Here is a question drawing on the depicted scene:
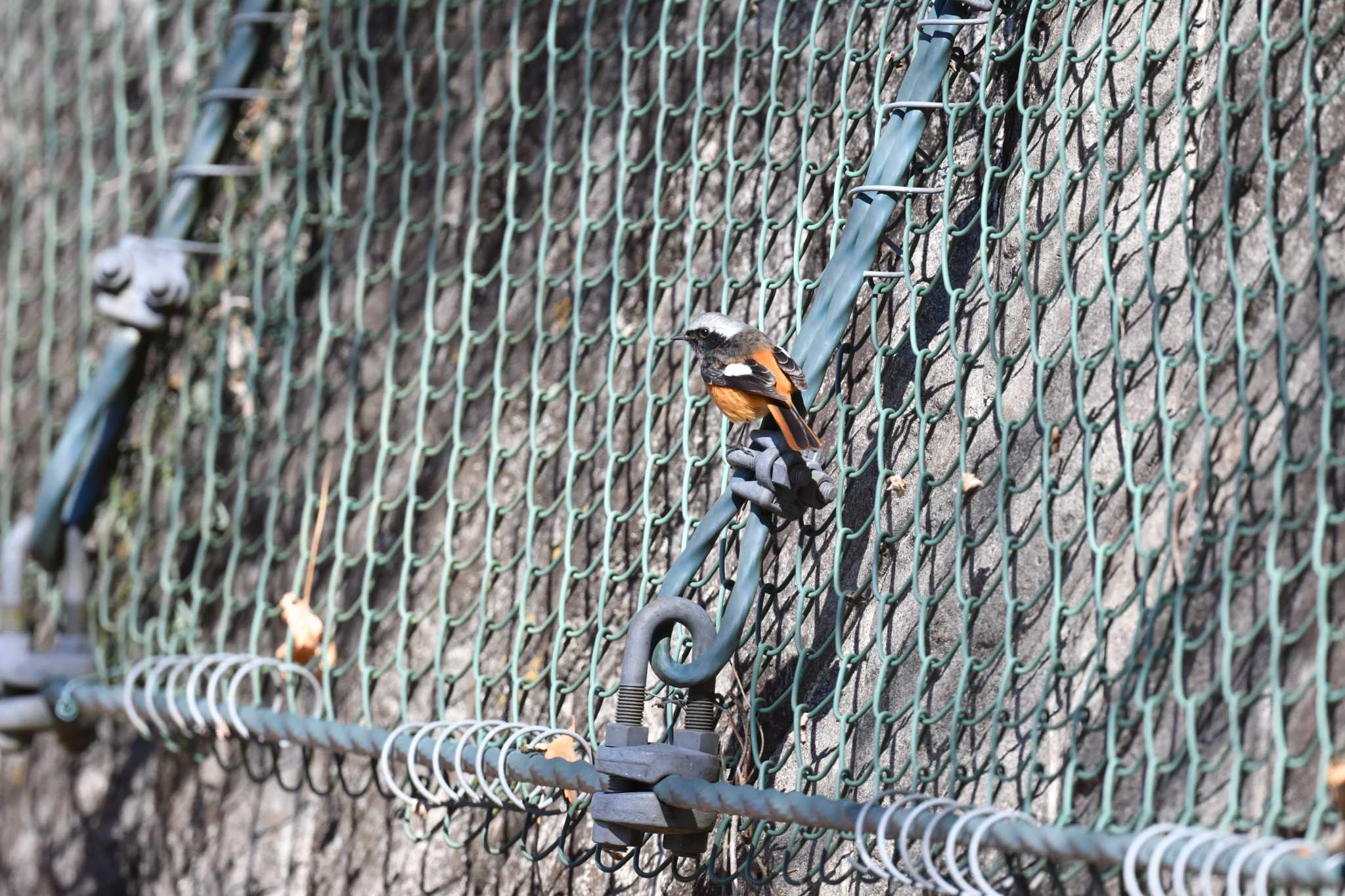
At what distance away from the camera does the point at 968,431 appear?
8.32 feet

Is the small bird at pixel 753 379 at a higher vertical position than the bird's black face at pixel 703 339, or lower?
lower

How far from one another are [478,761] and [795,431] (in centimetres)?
83

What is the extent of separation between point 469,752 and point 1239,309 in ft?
4.99

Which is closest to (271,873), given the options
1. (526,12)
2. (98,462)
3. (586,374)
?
(98,462)

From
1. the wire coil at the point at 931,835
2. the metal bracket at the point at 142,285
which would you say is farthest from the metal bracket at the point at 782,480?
the metal bracket at the point at 142,285

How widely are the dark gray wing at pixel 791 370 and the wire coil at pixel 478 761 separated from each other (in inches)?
28.4

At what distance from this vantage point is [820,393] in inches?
110

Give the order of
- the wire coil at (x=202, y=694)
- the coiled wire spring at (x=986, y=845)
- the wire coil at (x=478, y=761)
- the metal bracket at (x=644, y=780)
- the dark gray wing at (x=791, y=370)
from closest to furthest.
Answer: the coiled wire spring at (x=986, y=845) < the metal bracket at (x=644, y=780) < the dark gray wing at (x=791, y=370) < the wire coil at (x=478, y=761) < the wire coil at (x=202, y=694)

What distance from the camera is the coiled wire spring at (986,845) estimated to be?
177cm

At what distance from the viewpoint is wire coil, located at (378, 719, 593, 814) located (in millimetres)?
2641

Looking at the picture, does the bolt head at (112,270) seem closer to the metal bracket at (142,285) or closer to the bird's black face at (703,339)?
the metal bracket at (142,285)

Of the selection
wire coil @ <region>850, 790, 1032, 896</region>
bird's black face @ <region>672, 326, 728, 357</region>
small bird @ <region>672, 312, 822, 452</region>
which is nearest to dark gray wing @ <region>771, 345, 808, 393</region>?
small bird @ <region>672, 312, 822, 452</region>

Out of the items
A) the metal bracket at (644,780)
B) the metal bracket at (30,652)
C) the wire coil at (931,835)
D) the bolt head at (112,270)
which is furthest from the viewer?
the bolt head at (112,270)

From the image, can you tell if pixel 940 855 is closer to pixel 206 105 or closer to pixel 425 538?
pixel 425 538
